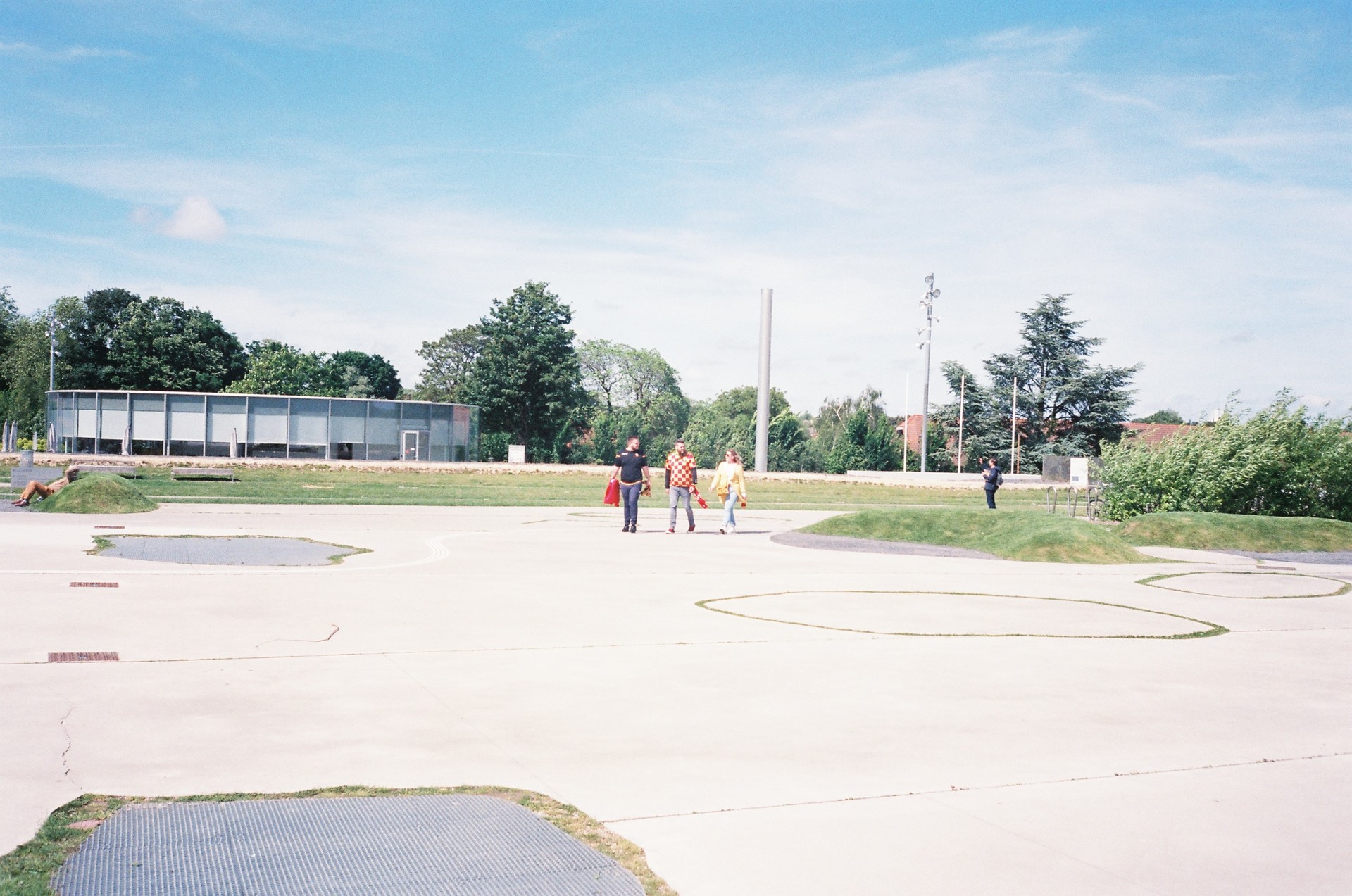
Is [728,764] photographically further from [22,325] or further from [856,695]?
[22,325]

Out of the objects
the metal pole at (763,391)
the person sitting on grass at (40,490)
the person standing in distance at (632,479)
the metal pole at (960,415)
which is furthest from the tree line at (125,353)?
the person standing in distance at (632,479)

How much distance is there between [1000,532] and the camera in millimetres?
19656

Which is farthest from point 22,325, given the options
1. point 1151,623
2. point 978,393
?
point 1151,623

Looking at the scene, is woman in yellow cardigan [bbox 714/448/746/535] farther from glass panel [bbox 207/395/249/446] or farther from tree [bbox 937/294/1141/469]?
tree [bbox 937/294/1141/469]

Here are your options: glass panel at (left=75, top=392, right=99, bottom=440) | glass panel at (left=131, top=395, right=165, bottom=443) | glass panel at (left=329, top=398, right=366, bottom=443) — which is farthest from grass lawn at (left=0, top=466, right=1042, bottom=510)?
glass panel at (left=75, top=392, right=99, bottom=440)

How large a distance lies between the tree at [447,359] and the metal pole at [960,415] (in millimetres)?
54127

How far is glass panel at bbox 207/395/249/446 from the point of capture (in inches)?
2282

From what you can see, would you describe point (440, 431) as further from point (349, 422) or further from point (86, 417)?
point (86, 417)

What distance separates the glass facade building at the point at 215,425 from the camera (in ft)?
190

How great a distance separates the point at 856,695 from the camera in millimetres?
7355

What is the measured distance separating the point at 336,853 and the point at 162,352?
9419 centimetres

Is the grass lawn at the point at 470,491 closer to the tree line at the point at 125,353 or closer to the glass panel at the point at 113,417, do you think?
the glass panel at the point at 113,417

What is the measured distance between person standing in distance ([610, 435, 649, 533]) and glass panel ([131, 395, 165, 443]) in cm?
4299

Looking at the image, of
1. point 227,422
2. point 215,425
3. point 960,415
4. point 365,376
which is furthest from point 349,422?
point 365,376
